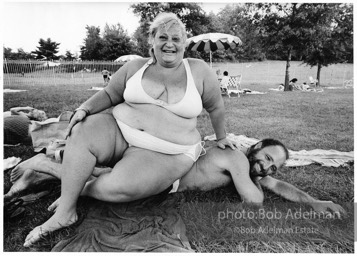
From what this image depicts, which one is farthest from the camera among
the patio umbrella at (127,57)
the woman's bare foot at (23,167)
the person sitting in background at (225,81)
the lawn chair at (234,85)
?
the lawn chair at (234,85)

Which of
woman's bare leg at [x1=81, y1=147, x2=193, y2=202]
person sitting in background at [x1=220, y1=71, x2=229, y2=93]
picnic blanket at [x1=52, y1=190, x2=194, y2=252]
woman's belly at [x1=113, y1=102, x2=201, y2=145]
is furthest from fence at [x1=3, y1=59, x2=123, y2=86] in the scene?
picnic blanket at [x1=52, y1=190, x2=194, y2=252]

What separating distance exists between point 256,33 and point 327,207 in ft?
4.50

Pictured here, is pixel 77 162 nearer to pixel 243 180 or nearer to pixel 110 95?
pixel 110 95

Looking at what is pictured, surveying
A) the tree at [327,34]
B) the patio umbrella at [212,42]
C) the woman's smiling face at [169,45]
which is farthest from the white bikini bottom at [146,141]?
the tree at [327,34]

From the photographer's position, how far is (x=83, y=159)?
1.68 metres

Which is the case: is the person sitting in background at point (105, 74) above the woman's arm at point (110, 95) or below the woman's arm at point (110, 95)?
above

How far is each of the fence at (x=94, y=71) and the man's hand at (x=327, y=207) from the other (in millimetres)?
831

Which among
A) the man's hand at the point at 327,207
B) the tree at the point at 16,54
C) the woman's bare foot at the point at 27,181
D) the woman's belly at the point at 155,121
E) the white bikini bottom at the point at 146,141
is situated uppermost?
the tree at the point at 16,54

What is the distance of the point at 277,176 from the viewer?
2301mm

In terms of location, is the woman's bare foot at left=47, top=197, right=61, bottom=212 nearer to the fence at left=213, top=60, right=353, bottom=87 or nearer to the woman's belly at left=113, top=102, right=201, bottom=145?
the woman's belly at left=113, top=102, right=201, bottom=145

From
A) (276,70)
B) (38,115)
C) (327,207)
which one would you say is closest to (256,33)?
(276,70)

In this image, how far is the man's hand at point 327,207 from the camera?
187 cm

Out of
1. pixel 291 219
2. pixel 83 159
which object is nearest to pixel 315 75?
pixel 291 219

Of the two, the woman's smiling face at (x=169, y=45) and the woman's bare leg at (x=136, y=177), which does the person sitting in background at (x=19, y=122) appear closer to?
the woman's bare leg at (x=136, y=177)
